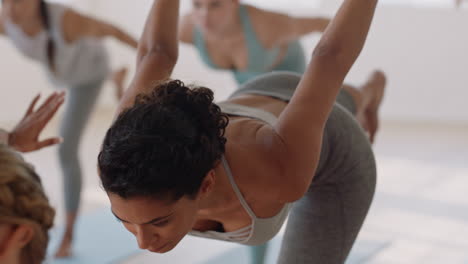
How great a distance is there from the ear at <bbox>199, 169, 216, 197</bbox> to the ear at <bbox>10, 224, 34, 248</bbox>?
319 mm

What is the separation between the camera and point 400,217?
3.72 metres

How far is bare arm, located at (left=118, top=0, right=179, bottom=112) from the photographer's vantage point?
57.6 inches

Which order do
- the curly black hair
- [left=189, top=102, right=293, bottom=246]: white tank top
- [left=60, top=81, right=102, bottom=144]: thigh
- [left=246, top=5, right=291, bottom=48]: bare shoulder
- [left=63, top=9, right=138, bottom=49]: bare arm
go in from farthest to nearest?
[left=60, top=81, right=102, bottom=144]: thigh
[left=63, top=9, right=138, bottom=49]: bare arm
[left=246, top=5, right=291, bottom=48]: bare shoulder
[left=189, top=102, right=293, bottom=246]: white tank top
the curly black hair

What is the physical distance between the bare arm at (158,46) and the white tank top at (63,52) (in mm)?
1532

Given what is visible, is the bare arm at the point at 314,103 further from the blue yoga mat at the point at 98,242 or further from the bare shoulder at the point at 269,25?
the blue yoga mat at the point at 98,242

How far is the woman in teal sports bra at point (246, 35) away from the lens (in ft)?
9.05

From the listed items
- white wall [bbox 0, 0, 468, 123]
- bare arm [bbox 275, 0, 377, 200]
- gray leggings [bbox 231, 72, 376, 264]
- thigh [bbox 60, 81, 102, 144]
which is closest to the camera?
bare arm [bbox 275, 0, 377, 200]

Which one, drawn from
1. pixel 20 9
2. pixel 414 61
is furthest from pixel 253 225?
pixel 414 61

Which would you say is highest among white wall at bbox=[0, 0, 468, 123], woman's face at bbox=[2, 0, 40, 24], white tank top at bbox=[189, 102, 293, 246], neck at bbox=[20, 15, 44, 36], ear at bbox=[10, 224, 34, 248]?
ear at bbox=[10, 224, 34, 248]

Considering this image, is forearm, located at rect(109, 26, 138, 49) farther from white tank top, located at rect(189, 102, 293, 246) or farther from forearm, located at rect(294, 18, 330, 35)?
white tank top, located at rect(189, 102, 293, 246)

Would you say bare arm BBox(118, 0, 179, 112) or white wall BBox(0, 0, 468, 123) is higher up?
bare arm BBox(118, 0, 179, 112)

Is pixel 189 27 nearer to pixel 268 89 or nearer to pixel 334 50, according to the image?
pixel 268 89

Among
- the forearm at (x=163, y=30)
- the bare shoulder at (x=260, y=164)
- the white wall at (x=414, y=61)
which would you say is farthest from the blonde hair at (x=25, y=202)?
the white wall at (x=414, y=61)

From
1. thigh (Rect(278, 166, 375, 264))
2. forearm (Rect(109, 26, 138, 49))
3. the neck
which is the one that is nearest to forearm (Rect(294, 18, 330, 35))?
forearm (Rect(109, 26, 138, 49))
